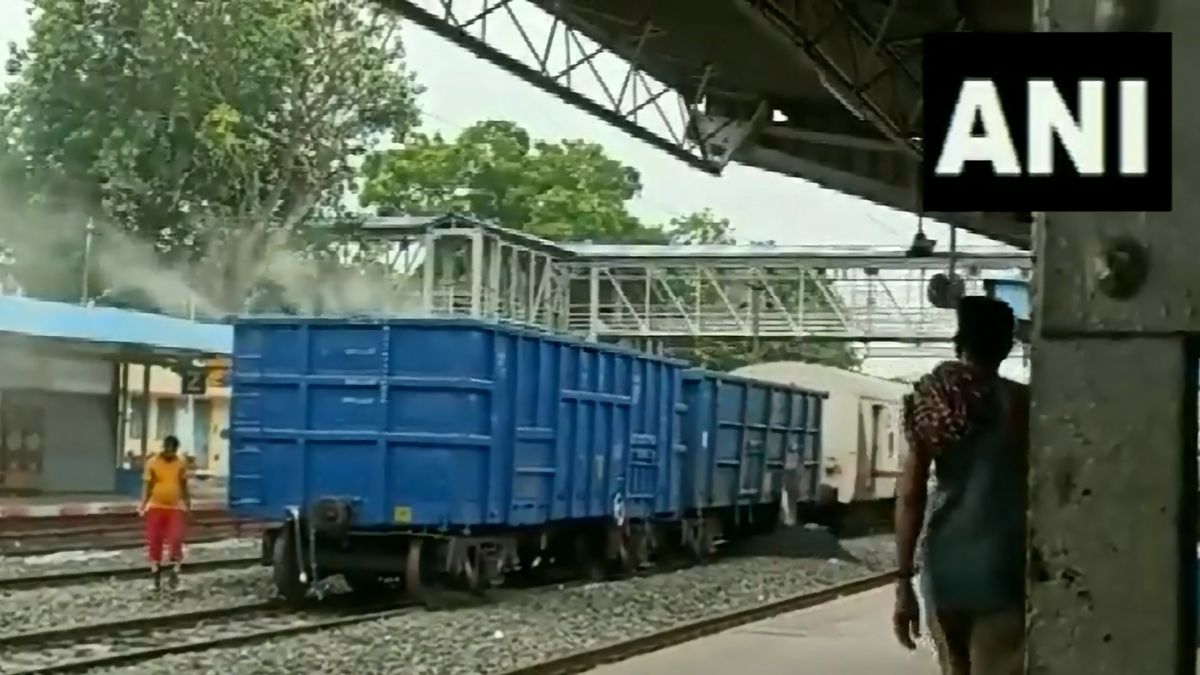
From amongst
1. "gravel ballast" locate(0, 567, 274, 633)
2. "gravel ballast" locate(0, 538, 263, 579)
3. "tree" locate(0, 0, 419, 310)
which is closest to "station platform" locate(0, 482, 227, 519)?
"gravel ballast" locate(0, 538, 263, 579)

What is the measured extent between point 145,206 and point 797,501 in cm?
1741

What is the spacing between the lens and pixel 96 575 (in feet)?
57.7

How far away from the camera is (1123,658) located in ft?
7.66

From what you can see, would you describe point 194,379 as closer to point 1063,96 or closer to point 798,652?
point 798,652

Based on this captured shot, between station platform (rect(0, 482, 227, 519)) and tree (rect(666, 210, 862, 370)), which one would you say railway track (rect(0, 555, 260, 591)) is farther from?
tree (rect(666, 210, 862, 370))

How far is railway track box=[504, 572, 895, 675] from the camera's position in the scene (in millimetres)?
11305

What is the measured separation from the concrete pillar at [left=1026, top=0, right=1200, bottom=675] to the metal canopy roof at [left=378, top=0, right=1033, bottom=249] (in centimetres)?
948

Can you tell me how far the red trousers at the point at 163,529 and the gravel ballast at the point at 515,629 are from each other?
103 inches

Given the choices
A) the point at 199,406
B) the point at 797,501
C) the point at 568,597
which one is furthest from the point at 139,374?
the point at 568,597

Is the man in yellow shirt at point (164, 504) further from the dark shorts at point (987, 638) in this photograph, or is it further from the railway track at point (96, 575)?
the dark shorts at point (987, 638)

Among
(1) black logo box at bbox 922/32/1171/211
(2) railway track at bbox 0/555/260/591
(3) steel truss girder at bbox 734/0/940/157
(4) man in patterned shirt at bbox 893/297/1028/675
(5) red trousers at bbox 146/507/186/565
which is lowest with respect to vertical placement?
(2) railway track at bbox 0/555/260/591

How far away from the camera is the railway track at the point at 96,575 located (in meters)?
16.3

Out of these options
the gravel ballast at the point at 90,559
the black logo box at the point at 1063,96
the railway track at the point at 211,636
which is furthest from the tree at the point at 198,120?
the black logo box at the point at 1063,96

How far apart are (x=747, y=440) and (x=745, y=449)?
0.15 m
